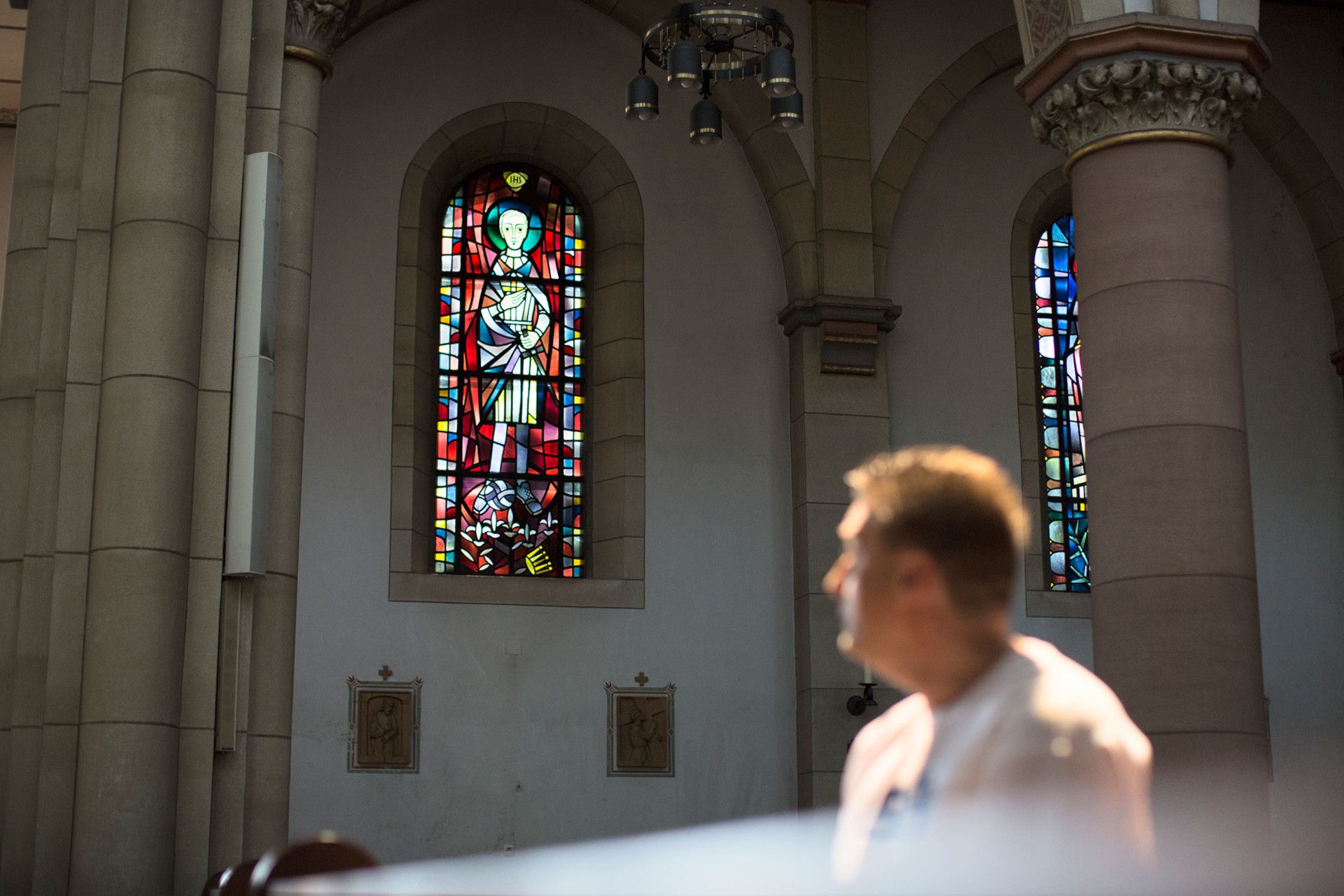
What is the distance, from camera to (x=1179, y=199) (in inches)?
289

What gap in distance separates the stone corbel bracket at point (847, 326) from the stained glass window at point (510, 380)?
73.1 inches

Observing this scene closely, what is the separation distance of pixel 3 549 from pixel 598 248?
6.36 metres

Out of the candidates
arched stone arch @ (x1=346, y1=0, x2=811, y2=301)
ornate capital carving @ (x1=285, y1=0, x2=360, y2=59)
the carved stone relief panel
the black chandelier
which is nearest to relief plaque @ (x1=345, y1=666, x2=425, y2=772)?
the carved stone relief panel

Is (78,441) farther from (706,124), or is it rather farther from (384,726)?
(706,124)

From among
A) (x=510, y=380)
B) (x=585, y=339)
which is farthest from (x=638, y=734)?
(x=585, y=339)

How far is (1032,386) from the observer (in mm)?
12586

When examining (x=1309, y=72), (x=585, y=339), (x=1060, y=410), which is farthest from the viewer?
(x=1309, y=72)

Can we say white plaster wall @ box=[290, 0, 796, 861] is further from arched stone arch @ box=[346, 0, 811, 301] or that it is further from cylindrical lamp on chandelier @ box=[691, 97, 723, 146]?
cylindrical lamp on chandelier @ box=[691, 97, 723, 146]

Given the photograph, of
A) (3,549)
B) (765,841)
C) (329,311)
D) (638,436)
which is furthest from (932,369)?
(765,841)

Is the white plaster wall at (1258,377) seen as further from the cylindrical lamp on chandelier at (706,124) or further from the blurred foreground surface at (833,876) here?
Answer: the blurred foreground surface at (833,876)

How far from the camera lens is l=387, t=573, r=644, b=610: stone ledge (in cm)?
1098

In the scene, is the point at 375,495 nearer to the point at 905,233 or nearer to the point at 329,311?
the point at 329,311

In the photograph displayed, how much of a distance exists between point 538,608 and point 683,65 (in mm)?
4191

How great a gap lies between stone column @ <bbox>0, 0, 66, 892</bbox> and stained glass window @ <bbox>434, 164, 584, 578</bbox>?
484 cm
